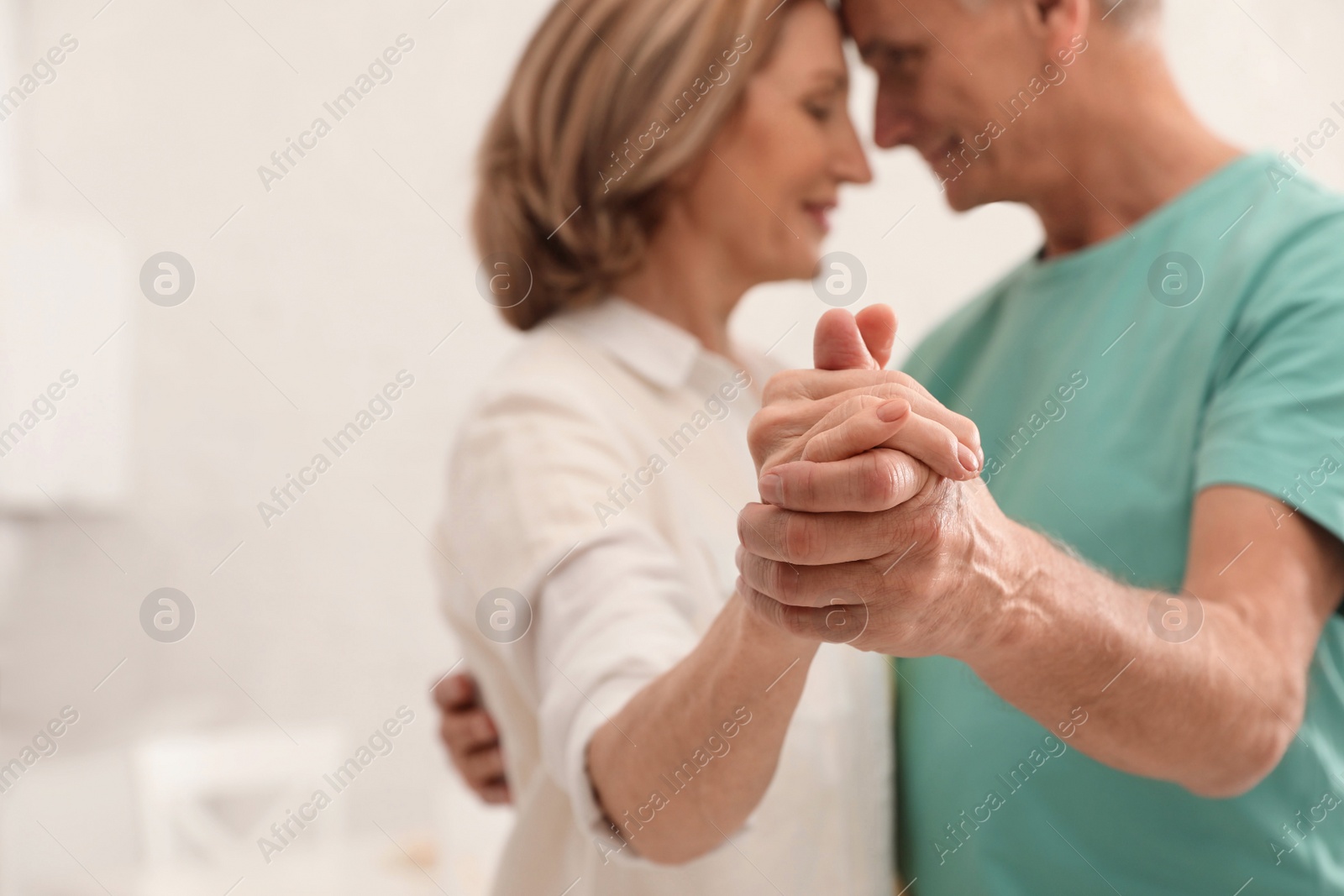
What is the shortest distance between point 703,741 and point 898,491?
0.57ft

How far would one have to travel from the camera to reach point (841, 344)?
1.01 feet

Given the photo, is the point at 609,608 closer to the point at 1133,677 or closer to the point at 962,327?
the point at 1133,677

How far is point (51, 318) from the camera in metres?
1.39

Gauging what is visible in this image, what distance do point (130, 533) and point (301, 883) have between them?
55 centimetres

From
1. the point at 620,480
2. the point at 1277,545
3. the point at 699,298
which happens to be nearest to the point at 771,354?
the point at 699,298

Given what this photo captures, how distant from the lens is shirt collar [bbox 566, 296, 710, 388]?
614mm

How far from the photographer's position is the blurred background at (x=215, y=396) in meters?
1.37

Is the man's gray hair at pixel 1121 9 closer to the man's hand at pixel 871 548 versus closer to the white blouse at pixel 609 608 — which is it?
the white blouse at pixel 609 608

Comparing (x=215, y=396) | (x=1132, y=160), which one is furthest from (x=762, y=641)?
(x=215, y=396)
